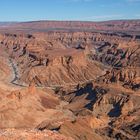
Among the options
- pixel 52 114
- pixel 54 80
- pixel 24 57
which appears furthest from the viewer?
pixel 24 57

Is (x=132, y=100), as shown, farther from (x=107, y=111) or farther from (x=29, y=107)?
(x=29, y=107)

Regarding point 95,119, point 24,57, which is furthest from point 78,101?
point 24,57

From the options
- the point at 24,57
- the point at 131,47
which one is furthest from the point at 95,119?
the point at 131,47

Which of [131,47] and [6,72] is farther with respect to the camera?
[131,47]

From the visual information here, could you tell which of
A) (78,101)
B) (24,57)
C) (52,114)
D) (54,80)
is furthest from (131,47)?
(52,114)

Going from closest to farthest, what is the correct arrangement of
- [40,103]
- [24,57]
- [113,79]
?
[40,103] → [113,79] → [24,57]

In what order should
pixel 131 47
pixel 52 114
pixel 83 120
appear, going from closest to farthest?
pixel 83 120, pixel 52 114, pixel 131 47

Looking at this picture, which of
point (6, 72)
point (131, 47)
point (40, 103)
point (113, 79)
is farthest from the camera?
point (131, 47)

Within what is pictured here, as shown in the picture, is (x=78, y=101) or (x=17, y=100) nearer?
(x=17, y=100)

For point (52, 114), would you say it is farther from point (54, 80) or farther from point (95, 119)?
point (54, 80)
